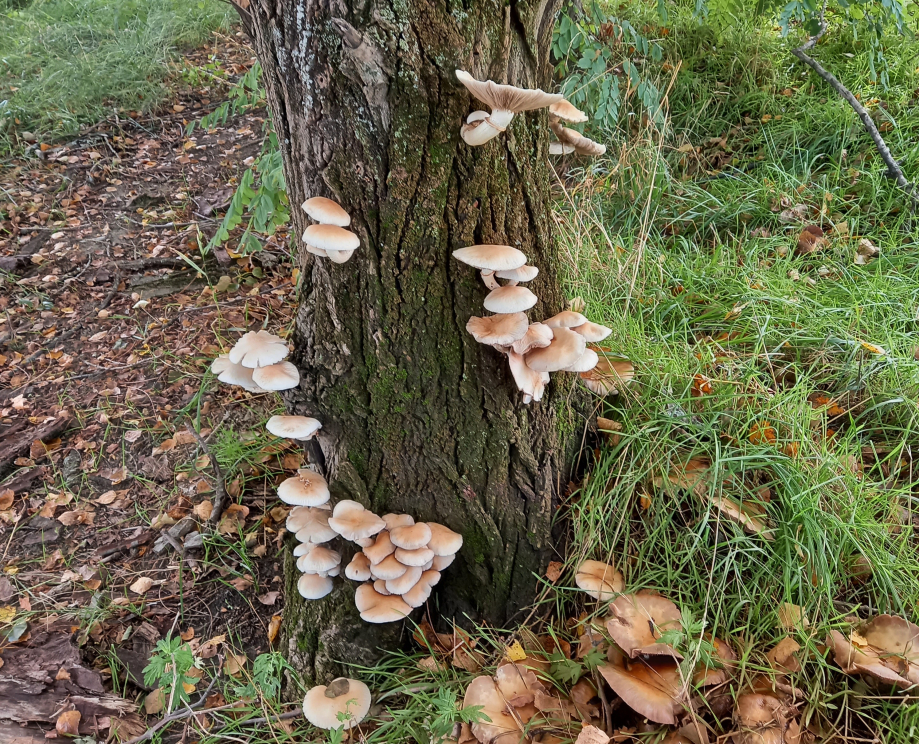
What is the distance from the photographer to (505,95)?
130 cm

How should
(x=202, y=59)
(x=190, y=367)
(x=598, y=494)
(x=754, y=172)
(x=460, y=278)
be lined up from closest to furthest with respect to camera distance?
(x=460, y=278), (x=598, y=494), (x=190, y=367), (x=754, y=172), (x=202, y=59)

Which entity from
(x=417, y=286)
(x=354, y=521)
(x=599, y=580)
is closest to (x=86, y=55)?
(x=417, y=286)

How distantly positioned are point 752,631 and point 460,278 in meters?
1.58

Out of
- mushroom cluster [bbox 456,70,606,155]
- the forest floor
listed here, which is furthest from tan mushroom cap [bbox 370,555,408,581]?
mushroom cluster [bbox 456,70,606,155]

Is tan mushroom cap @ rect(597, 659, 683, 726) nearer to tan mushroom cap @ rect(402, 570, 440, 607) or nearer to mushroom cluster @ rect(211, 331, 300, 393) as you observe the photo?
tan mushroom cap @ rect(402, 570, 440, 607)

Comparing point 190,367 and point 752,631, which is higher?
point 752,631

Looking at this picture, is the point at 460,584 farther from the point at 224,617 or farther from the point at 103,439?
the point at 103,439

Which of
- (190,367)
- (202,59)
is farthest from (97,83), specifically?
(190,367)

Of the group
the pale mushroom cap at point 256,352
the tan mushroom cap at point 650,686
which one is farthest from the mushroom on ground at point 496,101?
the tan mushroom cap at point 650,686

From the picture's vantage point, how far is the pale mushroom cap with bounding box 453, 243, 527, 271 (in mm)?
1528

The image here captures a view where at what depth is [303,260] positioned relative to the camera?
1.80m

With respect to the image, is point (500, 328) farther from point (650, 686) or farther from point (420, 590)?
point (650, 686)

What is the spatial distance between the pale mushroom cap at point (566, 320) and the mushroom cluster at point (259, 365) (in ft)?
2.88

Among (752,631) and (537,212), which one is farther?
(752,631)
